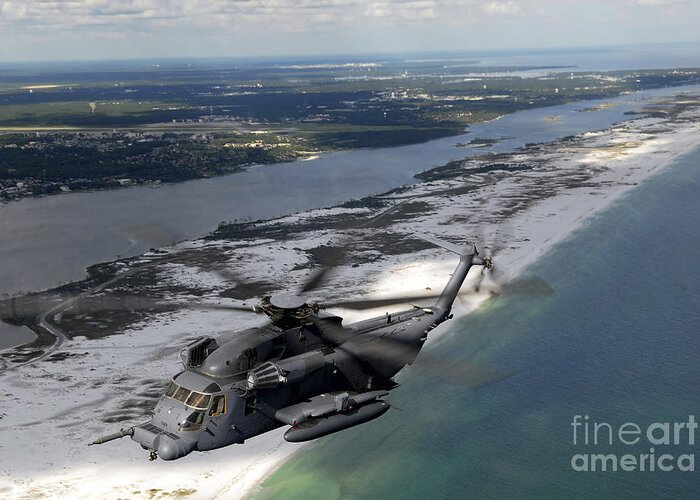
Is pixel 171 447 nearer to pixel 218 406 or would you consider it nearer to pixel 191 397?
pixel 191 397

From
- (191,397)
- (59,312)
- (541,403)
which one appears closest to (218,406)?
(191,397)

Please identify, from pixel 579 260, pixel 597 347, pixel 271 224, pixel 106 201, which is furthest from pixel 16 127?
pixel 597 347

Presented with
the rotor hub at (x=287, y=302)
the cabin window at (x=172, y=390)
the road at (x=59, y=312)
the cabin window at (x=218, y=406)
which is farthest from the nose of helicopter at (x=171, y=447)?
the road at (x=59, y=312)

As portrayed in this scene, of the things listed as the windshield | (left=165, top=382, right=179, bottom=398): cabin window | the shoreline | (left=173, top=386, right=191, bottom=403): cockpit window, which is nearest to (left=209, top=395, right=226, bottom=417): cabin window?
the windshield

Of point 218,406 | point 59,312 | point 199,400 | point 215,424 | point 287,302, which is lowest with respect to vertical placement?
point 59,312

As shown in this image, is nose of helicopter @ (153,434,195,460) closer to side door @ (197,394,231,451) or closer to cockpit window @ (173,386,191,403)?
side door @ (197,394,231,451)

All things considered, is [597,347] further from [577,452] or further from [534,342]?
[577,452]

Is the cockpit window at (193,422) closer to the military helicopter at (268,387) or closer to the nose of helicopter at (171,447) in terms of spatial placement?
the military helicopter at (268,387)
